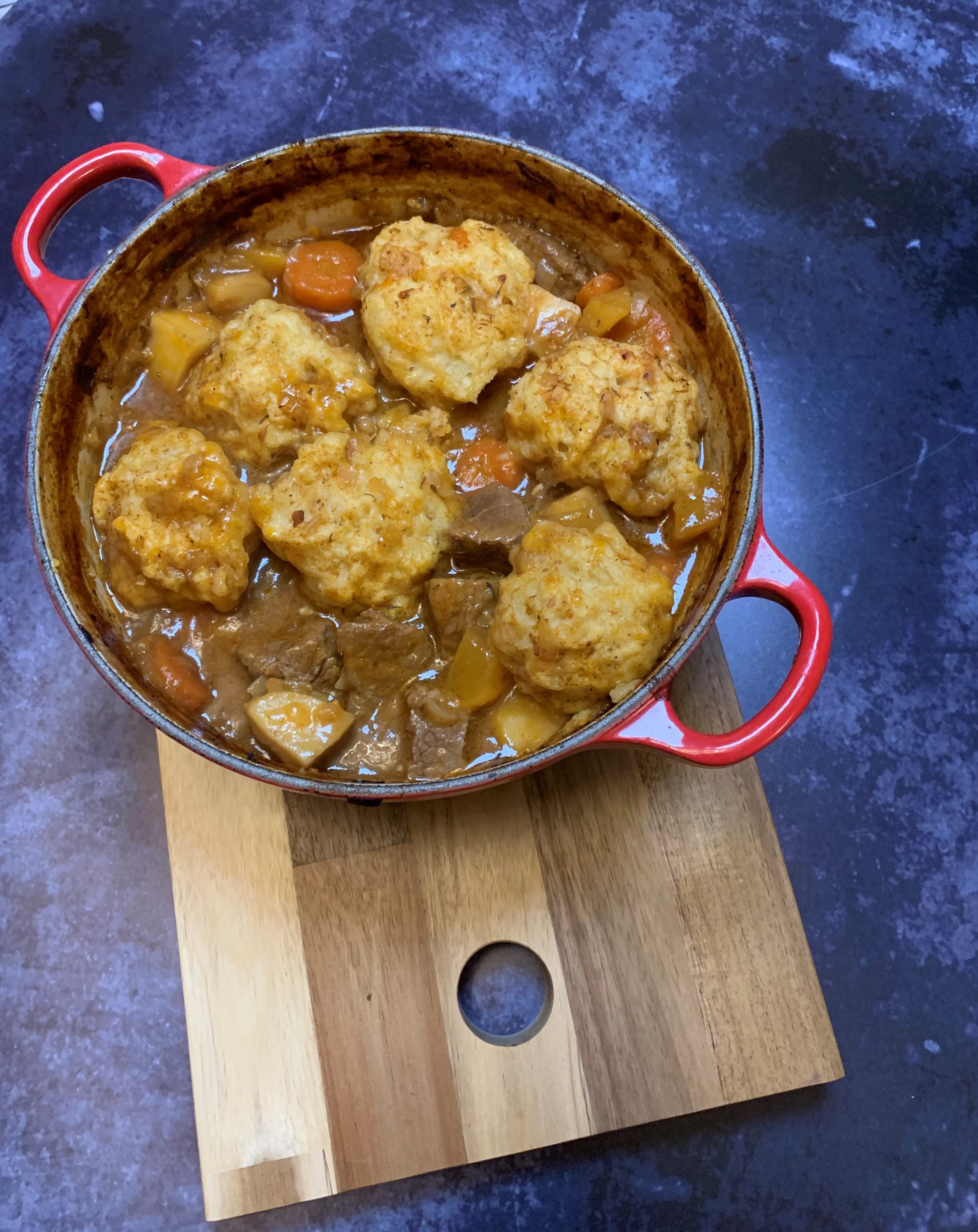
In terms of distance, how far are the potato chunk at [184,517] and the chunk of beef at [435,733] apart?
0.44 meters

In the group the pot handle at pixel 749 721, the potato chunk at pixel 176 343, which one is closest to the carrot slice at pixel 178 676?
the potato chunk at pixel 176 343

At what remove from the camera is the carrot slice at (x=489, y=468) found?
7.00 ft

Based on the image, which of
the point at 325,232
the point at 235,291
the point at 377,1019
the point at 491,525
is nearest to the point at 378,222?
the point at 325,232

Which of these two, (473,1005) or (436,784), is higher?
(436,784)

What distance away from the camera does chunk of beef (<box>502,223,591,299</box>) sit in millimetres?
2273

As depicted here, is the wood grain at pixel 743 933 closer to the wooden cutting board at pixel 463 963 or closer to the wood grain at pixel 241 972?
the wooden cutting board at pixel 463 963

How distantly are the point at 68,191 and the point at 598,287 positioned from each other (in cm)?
113

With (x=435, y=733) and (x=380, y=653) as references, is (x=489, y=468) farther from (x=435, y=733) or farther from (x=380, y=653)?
(x=435, y=733)

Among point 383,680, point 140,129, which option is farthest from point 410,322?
point 140,129

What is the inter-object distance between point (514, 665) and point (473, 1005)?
914mm

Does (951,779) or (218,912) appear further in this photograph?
(951,779)

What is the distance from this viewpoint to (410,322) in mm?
2055

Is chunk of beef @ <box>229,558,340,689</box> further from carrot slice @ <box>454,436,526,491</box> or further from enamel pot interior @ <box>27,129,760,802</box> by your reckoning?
carrot slice @ <box>454,436,526,491</box>

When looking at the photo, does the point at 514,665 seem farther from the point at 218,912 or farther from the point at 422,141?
the point at 422,141
